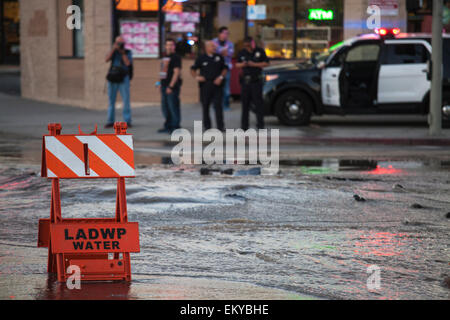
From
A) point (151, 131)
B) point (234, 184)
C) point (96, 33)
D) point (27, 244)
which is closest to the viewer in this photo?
point (27, 244)

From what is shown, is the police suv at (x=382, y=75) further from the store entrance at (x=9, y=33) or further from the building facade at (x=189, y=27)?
the store entrance at (x=9, y=33)

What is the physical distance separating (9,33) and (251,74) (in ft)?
98.6

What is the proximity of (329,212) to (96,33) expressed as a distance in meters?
15.7

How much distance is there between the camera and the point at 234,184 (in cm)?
1061

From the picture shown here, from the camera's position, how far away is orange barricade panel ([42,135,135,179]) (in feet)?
20.1

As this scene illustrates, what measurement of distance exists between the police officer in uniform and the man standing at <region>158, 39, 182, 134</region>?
1207 millimetres

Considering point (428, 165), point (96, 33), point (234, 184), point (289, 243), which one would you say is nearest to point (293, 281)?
point (289, 243)

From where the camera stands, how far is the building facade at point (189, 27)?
2259 cm

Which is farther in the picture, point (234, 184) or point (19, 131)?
point (19, 131)

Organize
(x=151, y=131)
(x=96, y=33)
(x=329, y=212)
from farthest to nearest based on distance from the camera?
(x=96, y=33) → (x=151, y=131) → (x=329, y=212)

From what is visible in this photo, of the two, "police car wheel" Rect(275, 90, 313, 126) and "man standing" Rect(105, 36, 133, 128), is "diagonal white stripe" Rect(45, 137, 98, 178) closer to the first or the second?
"man standing" Rect(105, 36, 133, 128)

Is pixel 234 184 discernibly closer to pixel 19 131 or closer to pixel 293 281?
pixel 293 281

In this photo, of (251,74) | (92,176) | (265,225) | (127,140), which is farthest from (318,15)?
(92,176)

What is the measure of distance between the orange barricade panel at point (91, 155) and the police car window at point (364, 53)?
Result: 39.9ft
